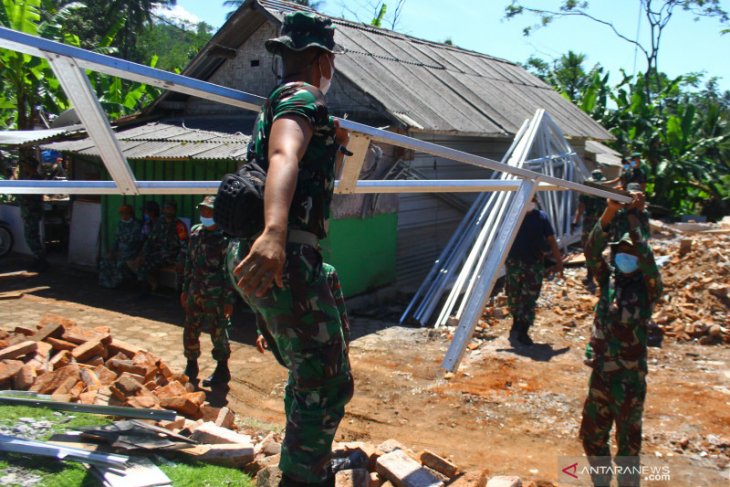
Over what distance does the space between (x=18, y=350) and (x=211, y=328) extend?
1801 mm

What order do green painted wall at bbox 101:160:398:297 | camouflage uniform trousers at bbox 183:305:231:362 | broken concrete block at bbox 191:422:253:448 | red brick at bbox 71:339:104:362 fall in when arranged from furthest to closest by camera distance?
green painted wall at bbox 101:160:398:297, camouflage uniform trousers at bbox 183:305:231:362, red brick at bbox 71:339:104:362, broken concrete block at bbox 191:422:253:448

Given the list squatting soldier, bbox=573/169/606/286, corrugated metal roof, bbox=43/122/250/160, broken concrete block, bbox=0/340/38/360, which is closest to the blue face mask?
broken concrete block, bbox=0/340/38/360

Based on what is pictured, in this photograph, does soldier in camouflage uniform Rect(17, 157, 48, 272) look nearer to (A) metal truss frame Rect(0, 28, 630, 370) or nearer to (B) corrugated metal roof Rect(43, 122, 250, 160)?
(B) corrugated metal roof Rect(43, 122, 250, 160)

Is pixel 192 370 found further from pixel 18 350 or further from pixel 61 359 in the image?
pixel 18 350

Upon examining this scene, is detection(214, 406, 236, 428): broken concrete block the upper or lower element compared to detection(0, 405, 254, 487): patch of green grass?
lower

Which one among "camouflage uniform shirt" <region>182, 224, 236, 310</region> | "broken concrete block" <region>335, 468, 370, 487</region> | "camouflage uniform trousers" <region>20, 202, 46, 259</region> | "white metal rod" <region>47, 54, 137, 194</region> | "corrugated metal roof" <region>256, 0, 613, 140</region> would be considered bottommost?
"camouflage uniform trousers" <region>20, 202, 46, 259</region>

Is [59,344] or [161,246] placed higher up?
[161,246]

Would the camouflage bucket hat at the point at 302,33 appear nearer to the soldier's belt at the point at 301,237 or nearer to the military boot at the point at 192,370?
the soldier's belt at the point at 301,237

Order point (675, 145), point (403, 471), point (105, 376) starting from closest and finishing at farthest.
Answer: point (403, 471) < point (105, 376) < point (675, 145)

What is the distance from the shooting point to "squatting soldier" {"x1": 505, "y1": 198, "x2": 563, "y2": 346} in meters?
8.08

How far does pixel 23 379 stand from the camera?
14.9ft

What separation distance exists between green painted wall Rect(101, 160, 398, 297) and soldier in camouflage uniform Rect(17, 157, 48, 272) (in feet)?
3.98

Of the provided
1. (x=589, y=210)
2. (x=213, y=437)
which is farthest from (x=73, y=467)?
(x=589, y=210)

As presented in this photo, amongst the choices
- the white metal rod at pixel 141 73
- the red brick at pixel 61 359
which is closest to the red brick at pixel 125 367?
the red brick at pixel 61 359
